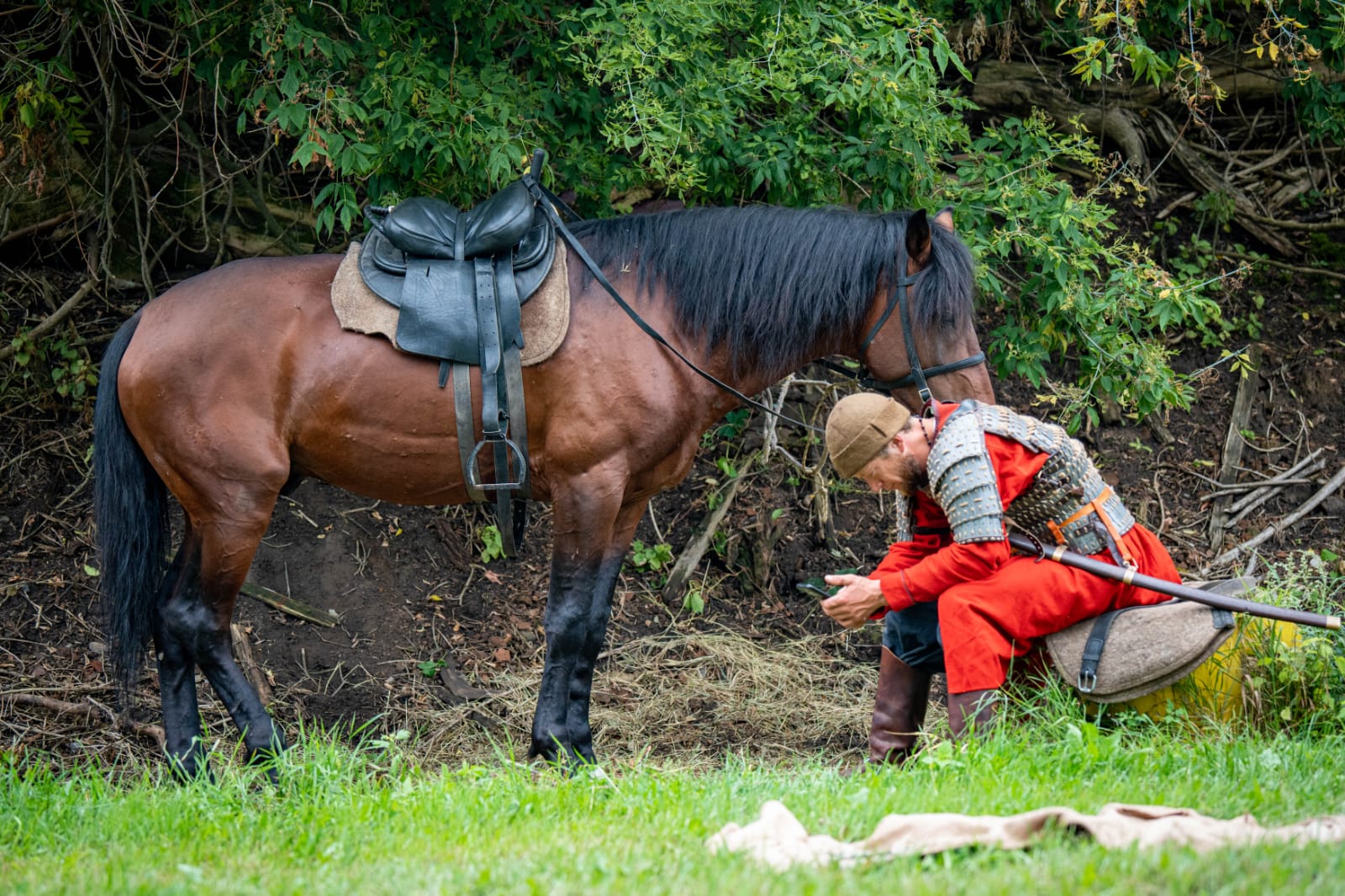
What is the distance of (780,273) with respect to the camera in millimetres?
4324

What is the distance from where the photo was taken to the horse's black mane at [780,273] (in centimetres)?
427

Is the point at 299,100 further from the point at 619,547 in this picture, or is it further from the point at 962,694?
the point at 962,694

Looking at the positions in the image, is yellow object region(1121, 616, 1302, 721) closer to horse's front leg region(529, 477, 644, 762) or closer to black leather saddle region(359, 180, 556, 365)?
horse's front leg region(529, 477, 644, 762)

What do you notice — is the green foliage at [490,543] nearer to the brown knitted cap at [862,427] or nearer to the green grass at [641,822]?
the green grass at [641,822]

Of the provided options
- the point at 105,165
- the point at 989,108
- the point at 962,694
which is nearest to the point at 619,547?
the point at 962,694

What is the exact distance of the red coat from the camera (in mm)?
3635

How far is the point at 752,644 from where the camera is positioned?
20.8 feet

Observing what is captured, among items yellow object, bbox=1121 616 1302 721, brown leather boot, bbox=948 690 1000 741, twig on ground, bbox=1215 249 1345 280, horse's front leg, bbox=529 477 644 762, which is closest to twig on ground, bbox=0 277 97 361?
horse's front leg, bbox=529 477 644 762

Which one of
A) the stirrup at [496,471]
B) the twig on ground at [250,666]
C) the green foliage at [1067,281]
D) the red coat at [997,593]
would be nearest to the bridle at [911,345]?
the red coat at [997,593]

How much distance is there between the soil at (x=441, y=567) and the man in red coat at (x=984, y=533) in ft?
5.83

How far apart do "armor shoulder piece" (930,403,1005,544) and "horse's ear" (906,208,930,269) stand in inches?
34.9

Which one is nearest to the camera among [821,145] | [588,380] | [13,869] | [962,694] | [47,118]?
[13,869]

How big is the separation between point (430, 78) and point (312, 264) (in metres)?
1.12

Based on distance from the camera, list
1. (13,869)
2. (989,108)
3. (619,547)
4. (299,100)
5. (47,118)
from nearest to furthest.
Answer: (13,869), (619,547), (299,100), (47,118), (989,108)
